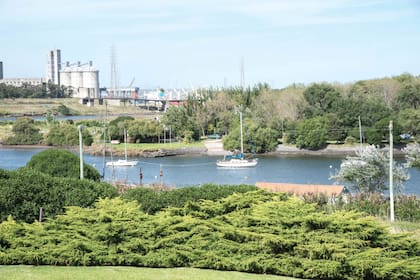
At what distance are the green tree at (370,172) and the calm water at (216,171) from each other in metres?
8.42

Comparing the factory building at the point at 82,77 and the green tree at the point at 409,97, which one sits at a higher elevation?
the factory building at the point at 82,77

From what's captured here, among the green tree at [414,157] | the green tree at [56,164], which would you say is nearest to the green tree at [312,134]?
the green tree at [414,157]

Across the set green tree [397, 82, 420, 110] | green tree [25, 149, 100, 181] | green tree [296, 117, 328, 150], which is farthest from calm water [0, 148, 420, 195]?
green tree [25, 149, 100, 181]

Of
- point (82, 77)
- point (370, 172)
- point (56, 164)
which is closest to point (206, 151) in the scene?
point (370, 172)

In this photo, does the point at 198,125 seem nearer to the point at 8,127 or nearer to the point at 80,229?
the point at 8,127

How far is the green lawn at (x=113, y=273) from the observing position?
19.1 feet

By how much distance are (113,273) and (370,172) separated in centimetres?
1355

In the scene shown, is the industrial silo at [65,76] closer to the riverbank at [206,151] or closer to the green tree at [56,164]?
the riverbank at [206,151]

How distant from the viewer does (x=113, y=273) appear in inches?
235

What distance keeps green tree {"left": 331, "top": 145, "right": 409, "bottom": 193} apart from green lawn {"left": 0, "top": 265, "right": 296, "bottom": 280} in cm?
1289

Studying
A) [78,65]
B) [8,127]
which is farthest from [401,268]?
[78,65]

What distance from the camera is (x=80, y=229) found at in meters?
6.89

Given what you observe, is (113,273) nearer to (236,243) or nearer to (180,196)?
(236,243)

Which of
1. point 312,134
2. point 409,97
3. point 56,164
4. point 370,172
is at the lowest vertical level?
point 370,172
